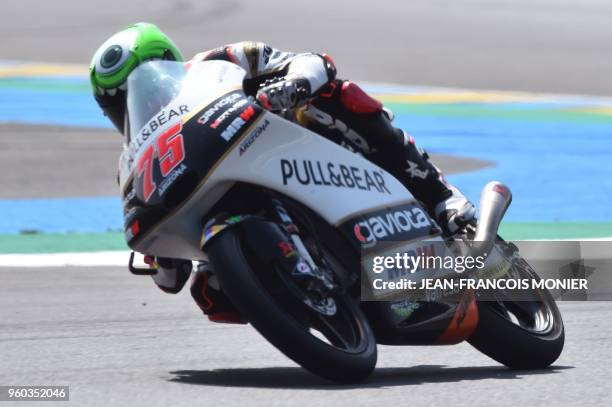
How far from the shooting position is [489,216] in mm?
5039

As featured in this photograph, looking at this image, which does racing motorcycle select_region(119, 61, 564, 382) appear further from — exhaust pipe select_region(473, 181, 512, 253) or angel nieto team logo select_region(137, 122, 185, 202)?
exhaust pipe select_region(473, 181, 512, 253)

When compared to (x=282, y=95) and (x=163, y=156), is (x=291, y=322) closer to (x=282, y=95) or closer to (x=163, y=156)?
(x=163, y=156)

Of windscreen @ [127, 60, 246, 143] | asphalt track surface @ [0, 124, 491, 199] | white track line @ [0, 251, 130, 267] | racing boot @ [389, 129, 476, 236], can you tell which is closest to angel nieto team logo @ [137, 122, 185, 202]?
windscreen @ [127, 60, 246, 143]

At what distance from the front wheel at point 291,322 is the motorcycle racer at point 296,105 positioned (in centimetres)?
34

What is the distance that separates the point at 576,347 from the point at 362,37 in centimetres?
1696

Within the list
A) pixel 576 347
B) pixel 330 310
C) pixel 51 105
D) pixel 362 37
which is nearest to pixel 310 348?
pixel 330 310

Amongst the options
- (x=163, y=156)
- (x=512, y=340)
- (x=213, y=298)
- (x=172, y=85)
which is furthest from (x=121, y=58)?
(x=512, y=340)

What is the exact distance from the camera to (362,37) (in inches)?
870

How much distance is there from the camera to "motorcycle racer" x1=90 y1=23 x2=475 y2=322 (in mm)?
4621

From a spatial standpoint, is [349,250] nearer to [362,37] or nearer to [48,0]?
[362,37]

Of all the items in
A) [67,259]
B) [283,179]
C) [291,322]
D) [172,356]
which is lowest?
[67,259]

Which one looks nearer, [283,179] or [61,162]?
[283,179]

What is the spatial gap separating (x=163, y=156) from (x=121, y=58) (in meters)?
0.46

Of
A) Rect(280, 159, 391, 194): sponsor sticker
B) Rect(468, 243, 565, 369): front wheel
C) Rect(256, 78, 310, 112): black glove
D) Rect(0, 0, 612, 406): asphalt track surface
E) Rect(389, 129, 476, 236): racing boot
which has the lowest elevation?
Rect(0, 0, 612, 406): asphalt track surface
